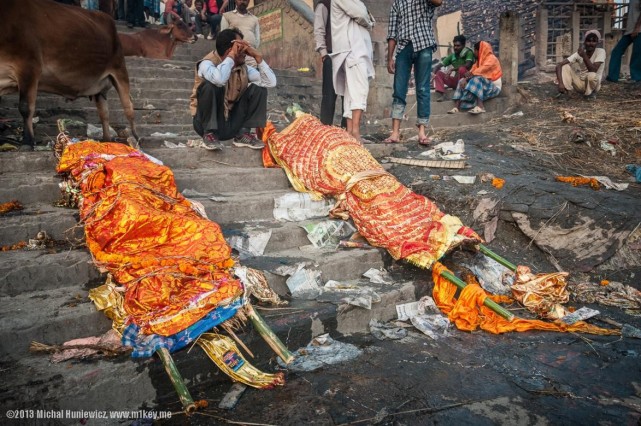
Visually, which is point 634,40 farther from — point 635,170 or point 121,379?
point 121,379

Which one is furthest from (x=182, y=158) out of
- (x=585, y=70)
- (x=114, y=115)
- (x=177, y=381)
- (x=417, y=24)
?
(x=585, y=70)

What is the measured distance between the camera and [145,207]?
307 cm

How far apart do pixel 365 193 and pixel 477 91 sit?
492cm

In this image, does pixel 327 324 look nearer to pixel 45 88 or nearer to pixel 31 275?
pixel 31 275

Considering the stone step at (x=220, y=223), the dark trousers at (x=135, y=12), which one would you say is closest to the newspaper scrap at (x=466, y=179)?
the stone step at (x=220, y=223)

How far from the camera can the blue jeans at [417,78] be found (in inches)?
229

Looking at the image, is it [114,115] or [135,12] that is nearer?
[114,115]

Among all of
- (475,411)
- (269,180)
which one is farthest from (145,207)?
(475,411)

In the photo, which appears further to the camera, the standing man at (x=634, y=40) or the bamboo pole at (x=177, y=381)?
the standing man at (x=634, y=40)

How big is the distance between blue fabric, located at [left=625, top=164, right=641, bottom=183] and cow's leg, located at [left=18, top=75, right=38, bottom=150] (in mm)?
6488

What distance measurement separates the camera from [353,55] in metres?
5.64

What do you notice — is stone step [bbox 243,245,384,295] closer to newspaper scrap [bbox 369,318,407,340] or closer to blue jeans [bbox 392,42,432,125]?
newspaper scrap [bbox 369,318,407,340]

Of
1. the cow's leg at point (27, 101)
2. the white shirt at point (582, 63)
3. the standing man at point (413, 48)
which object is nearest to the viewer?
the cow's leg at point (27, 101)

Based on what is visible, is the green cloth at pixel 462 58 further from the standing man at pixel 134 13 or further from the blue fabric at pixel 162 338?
the blue fabric at pixel 162 338
